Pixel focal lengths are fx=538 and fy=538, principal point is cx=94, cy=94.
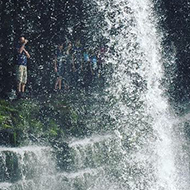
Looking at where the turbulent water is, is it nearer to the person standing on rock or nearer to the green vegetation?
the green vegetation

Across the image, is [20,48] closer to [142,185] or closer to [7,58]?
[7,58]

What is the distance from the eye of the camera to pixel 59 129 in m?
12.3

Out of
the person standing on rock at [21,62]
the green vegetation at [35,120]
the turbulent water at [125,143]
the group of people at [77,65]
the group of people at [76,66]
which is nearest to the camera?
the turbulent water at [125,143]

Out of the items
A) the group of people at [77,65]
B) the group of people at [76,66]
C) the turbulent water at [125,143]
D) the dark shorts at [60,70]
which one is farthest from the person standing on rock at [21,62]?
the turbulent water at [125,143]

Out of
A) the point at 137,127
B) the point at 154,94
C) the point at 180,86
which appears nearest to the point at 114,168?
the point at 137,127

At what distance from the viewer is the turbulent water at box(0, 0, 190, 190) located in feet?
33.8

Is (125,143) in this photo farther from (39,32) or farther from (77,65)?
(39,32)

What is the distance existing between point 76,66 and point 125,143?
8.72 feet

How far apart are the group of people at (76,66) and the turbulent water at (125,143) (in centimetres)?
53

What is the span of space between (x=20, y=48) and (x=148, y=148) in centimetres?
345

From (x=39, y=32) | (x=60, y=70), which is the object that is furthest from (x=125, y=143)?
(x=39, y=32)

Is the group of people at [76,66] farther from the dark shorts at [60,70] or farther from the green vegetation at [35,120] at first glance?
the green vegetation at [35,120]

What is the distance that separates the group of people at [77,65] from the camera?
13359 mm

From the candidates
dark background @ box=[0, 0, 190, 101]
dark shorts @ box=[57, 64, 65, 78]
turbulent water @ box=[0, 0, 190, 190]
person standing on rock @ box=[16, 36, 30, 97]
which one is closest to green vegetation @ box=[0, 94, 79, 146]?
turbulent water @ box=[0, 0, 190, 190]
